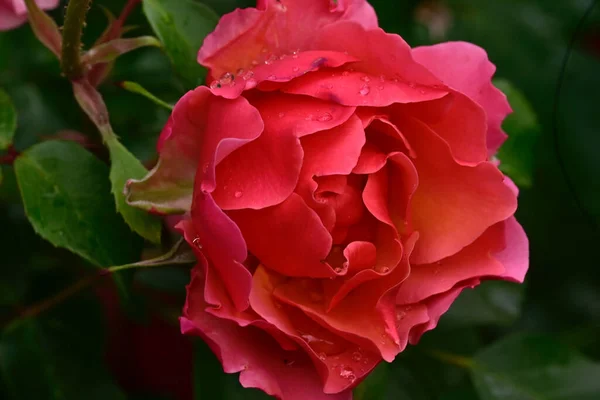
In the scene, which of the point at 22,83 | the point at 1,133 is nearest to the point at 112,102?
the point at 22,83

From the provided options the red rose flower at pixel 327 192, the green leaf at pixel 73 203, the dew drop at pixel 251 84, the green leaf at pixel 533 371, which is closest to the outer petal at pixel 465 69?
the red rose flower at pixel 327 192

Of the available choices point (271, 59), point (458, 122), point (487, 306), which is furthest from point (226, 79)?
point (487, 306)

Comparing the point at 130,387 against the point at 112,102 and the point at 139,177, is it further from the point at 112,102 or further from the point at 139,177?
the point at 139,177

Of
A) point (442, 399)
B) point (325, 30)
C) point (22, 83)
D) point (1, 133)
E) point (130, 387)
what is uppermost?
point (325, 30)

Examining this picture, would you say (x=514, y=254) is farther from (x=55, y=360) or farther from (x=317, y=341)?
(x=55, y=360)

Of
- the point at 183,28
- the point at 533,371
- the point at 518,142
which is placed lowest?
the point at 533,371

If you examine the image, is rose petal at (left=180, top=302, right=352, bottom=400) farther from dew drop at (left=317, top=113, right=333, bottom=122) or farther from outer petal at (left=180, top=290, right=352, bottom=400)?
dew drop at (left=317, top=113, right=333, bottom=122)
